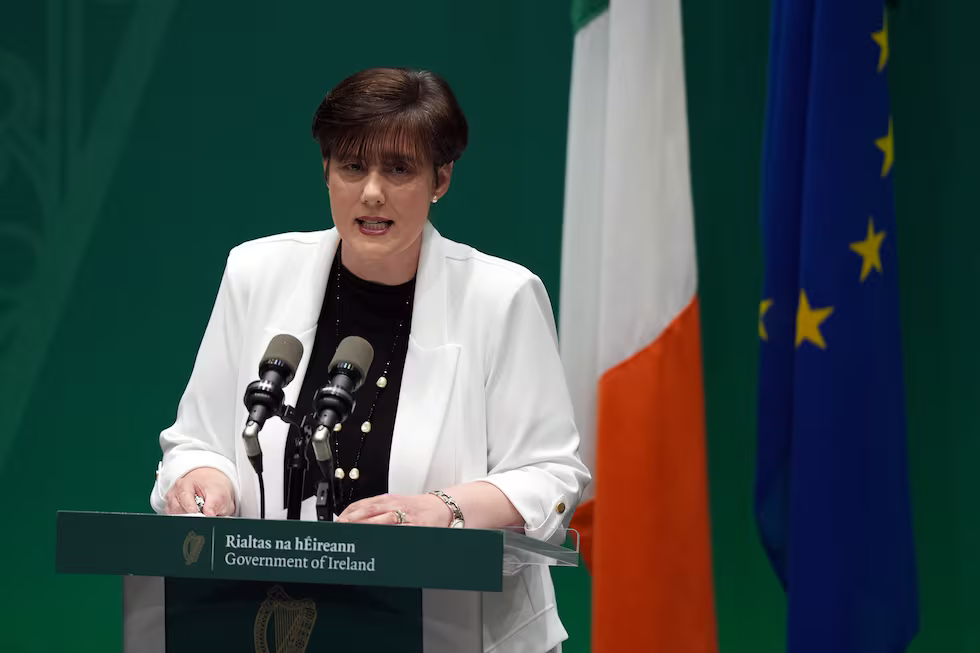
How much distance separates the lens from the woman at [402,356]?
208 centimetres

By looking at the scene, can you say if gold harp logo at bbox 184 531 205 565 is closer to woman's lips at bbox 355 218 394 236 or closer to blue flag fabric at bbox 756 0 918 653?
woman's lips at bbox 355 218 394 236

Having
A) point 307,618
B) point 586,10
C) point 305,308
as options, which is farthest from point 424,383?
point 586,10

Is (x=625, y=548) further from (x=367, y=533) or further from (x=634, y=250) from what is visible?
(x=367, y=533)

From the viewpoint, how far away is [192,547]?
5.22 ft

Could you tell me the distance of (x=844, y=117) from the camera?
2.99 metres

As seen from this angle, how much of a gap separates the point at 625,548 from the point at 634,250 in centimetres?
79

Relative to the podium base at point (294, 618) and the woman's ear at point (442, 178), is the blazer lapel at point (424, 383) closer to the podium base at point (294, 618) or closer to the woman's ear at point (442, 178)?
the woman's ear at point (442, 178)

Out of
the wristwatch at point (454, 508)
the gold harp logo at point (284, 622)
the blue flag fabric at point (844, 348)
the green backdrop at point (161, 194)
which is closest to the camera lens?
the gold harp logo at point (284, 622)

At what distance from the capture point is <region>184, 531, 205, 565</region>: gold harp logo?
1589 mm

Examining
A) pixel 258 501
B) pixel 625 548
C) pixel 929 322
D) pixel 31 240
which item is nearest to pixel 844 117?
pixel 929 322

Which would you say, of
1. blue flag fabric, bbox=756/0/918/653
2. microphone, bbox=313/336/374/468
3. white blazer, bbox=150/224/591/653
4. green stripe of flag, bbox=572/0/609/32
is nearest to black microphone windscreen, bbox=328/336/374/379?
microphone, bbox=313/336/374/468

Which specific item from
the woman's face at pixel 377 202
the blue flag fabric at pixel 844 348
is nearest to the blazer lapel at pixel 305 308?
the woman's face at pixel 377 202

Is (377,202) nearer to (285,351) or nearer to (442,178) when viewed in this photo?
(442,178)

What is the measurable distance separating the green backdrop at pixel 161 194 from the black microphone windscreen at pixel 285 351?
6.98ft
